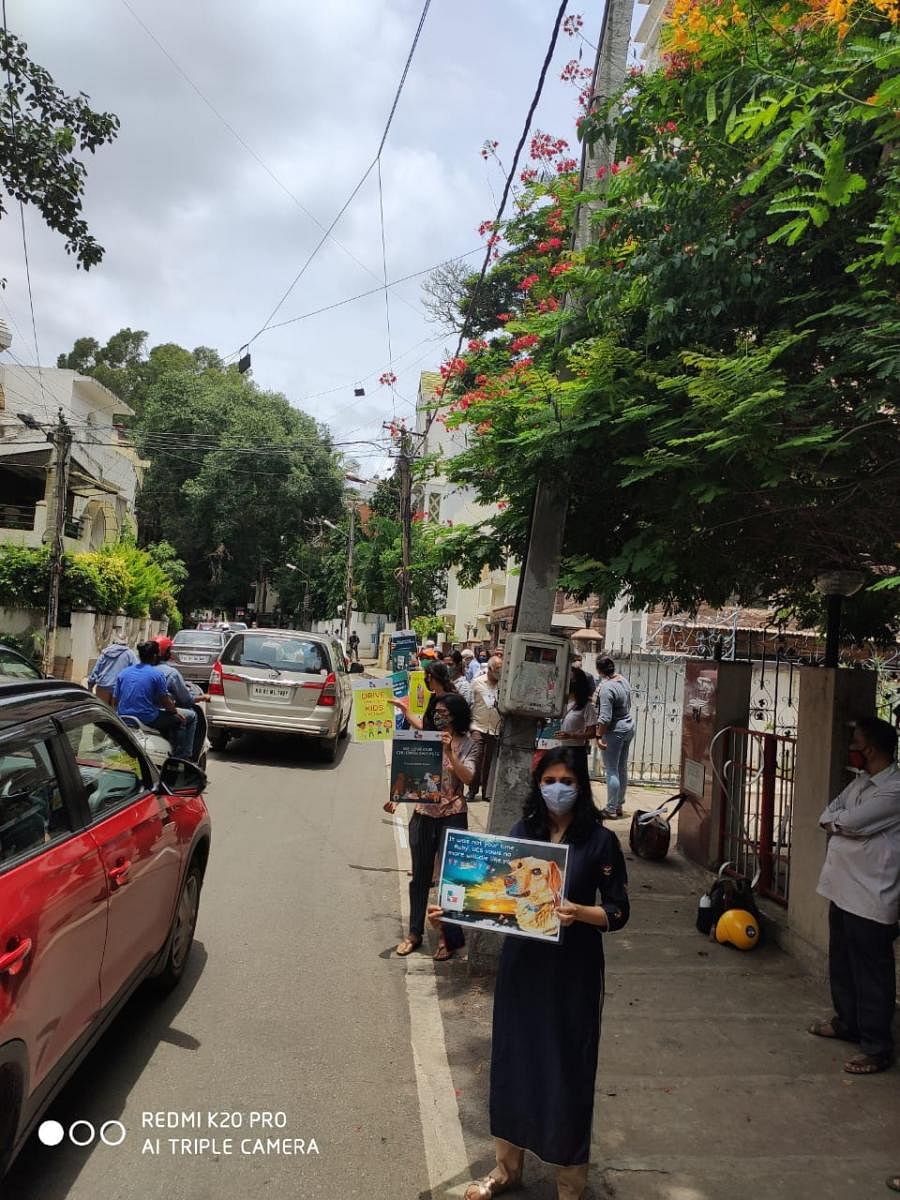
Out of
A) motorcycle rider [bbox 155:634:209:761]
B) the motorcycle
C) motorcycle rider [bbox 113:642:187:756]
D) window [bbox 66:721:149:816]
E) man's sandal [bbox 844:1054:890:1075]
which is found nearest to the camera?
window [bbox 66:721:149:816]

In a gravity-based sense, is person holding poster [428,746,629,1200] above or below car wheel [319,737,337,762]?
above

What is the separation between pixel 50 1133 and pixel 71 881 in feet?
3.63

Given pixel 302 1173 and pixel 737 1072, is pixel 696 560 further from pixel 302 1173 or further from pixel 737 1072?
pixel 302 1173

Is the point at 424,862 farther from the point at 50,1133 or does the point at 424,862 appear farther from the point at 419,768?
the point at 50,1133

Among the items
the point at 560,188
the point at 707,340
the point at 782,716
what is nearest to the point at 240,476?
the point at 782,716

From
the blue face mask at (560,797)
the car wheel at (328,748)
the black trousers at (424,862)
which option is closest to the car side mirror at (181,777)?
the black trousers at (424,862)

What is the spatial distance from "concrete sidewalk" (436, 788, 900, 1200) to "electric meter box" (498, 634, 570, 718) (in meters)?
1.69

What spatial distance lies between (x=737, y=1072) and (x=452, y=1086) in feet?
4.56

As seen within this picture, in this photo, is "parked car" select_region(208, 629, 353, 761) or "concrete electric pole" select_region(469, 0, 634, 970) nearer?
"concrete electric pole" select_region(469, 0, 634, 970)

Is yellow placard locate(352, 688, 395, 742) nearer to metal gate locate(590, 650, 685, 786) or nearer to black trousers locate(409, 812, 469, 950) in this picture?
black trousers locate(409, 812, 469, 950)

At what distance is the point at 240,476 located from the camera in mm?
42500

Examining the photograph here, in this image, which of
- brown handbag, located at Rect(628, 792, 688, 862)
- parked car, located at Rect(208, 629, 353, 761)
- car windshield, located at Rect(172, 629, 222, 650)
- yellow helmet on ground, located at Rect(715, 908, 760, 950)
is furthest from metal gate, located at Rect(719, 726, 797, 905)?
car windshield, located at Rect(172, 629, 222, 650)

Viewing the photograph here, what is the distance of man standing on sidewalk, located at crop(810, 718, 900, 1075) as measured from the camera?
4.40 meters

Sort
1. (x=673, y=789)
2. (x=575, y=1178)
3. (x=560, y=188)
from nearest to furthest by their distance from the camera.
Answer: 1. (x=575, y=1178)
2. (x=560, y=188)
3. (x=673, y=789)
